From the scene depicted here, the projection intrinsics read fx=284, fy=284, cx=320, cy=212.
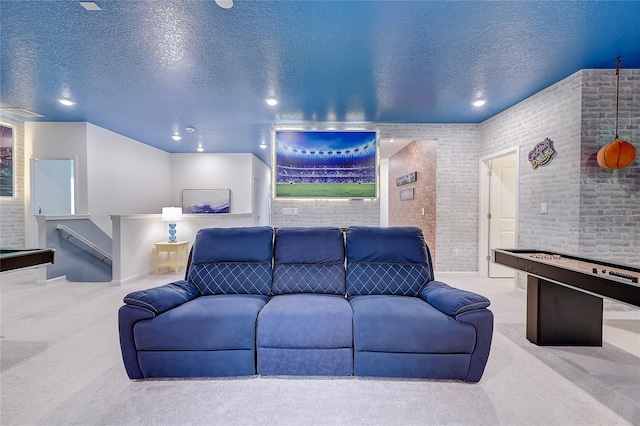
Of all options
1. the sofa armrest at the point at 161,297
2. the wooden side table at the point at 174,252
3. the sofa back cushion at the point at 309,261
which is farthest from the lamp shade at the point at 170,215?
the sofa back cushion at the point at 309,261

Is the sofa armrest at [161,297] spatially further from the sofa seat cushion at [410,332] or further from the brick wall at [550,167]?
the brick wall at [550,167]

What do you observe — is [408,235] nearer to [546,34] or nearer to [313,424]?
[313,424]

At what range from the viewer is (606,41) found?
8.77ft

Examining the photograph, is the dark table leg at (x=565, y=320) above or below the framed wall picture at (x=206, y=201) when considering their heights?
below

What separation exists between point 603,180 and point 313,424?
3.98 meters

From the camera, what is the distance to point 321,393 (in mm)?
1869

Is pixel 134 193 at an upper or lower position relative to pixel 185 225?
upper

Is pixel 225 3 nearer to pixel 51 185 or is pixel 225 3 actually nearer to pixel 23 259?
pixel 23 259

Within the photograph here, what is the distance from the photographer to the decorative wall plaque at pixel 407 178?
6.34 meters

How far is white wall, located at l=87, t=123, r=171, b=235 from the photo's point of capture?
5.36m

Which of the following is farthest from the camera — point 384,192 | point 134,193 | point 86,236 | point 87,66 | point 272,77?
point 384,192

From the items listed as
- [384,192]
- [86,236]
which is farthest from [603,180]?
[86,236]

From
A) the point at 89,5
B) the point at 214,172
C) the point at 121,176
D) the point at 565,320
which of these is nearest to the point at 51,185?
the point at 121,176

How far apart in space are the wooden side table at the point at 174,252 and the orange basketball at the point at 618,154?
617 centimetres
